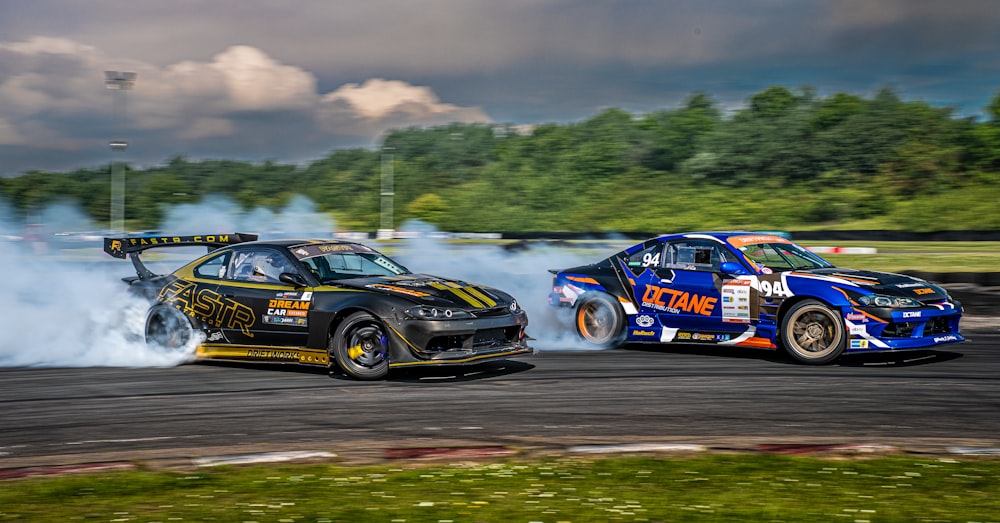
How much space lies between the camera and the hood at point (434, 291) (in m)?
9.91

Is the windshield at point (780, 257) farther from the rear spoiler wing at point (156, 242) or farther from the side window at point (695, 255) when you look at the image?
the rear spoiler wing at point (156, 242)

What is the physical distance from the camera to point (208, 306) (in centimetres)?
1088


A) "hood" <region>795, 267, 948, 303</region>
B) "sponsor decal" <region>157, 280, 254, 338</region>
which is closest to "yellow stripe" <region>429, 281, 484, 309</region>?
"sponsor decal" <region>157, 280, 254, 338</region>

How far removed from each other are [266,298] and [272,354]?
550 millimetres

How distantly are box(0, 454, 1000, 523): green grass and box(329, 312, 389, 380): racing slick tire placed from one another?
352cm

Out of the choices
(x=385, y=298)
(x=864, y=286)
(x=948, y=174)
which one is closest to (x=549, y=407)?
(x=385, y=298)

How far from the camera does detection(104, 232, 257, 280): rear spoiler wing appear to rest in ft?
38.7

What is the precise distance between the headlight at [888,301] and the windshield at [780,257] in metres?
1.00

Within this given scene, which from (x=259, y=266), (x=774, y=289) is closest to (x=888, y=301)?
(x=774, y=289)

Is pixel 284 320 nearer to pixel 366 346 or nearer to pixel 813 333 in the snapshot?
pixel 366 346

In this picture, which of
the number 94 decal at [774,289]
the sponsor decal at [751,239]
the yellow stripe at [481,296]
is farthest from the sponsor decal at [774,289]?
the yellow stripe at [481,296]

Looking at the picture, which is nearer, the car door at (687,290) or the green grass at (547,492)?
the green grass at (547,492)

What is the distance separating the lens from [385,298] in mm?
9844

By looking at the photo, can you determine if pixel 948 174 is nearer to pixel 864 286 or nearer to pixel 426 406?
pixel 864 286
